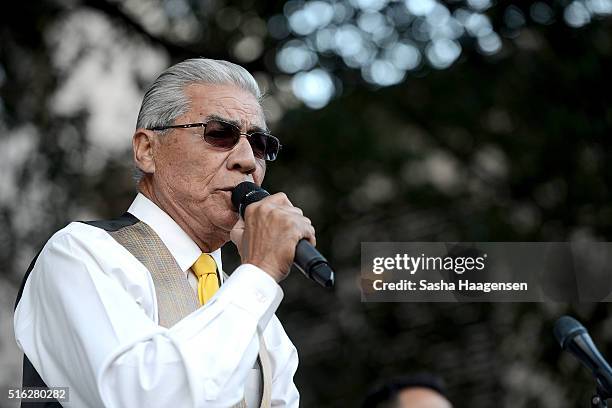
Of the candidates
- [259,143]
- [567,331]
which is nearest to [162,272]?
[259,143]

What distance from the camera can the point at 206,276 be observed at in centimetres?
289

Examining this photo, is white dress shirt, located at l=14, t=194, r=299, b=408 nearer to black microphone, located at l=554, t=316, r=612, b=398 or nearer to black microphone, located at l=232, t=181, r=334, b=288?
black microphone, located at l=232, t=181, r=334, b=288

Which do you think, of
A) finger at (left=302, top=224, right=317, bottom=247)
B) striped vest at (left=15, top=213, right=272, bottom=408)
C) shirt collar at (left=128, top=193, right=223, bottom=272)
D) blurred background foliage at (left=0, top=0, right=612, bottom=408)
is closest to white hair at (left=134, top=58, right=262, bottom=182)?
shirt collar at (left=128, top=193, right=223, bottom=272)

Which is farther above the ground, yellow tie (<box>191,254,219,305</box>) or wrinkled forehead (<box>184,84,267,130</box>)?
wrinkled forehead (<box>184,84,267,130</box>)

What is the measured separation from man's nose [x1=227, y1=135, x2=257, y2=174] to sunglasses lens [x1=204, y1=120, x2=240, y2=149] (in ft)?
0.09

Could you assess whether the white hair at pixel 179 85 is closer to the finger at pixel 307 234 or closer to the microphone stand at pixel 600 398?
the finger at pixel 307 234

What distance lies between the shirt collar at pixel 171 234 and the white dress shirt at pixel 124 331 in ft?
0.66

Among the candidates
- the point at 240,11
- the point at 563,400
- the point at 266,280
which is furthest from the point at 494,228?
the point at 266,280

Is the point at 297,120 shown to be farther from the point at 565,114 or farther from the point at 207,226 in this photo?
the point at 207,226

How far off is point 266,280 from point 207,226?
49 cm

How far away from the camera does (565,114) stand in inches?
269

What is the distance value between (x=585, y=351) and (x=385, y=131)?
14.8 feet

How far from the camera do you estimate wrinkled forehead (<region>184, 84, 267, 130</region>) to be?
2.98 m

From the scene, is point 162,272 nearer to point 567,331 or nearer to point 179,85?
point 179,85
